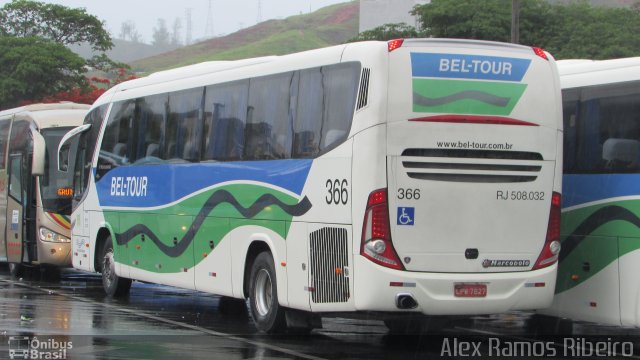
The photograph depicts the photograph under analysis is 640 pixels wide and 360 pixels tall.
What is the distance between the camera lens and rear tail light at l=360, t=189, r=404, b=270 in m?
11.0

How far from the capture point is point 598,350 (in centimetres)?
1281

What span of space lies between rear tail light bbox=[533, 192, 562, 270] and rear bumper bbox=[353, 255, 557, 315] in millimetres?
108

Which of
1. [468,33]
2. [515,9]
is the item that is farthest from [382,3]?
[515,9]

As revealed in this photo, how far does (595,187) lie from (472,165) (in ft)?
6.10

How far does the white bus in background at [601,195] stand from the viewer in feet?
38.3

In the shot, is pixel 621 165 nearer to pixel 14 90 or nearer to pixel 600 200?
pixel 600 200

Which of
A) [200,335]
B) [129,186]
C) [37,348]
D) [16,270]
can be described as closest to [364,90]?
[200,335]

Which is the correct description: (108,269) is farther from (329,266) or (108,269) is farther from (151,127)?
(329,266)

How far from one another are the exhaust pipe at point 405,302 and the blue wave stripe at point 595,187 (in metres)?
2.71

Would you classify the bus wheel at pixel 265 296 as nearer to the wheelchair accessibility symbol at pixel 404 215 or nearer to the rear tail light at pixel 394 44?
the wheelchair accessibility symbol at pixel 404 215

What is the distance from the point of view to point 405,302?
10992mm

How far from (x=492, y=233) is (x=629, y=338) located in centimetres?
387

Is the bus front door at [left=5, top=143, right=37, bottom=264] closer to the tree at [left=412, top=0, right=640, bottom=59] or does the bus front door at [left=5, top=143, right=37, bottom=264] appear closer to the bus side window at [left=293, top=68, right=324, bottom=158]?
the bus side window at [left=293, top=68, right=324, bottom=158]

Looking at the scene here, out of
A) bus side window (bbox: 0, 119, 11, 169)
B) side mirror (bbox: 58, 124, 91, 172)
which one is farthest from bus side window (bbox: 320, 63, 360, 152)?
bus side window (bbox: 0, 119, 11, 169)
